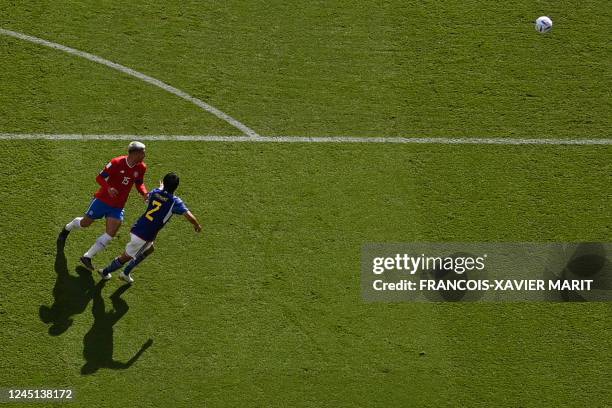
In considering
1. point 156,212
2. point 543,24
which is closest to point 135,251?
point 156,212

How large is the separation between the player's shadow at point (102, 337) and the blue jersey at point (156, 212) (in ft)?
3.34

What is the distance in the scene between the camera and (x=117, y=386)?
13445 mm

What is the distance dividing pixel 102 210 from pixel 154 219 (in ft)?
3.31

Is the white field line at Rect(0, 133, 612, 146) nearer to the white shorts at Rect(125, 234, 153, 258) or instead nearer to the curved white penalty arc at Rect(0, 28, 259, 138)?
the curved white penalty arc at Rect(0, 28, 259, 138)

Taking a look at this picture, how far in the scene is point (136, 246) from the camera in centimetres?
1416

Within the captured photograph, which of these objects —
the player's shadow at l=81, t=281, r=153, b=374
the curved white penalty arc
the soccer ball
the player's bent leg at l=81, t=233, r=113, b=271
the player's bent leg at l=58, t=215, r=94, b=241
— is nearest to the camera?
the player's shadow at l=81, t=281, r=153, b=374

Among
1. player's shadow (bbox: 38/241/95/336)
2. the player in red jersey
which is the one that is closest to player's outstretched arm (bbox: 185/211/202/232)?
the player in red jersey

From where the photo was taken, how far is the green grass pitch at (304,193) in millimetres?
13875

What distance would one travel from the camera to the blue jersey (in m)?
14.0

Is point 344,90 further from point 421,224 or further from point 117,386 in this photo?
point 117,386

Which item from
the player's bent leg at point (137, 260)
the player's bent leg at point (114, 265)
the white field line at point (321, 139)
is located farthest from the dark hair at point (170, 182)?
the white field line at point (321, 139)

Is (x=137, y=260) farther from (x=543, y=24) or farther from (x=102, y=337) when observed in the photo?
(x=543, y=24)

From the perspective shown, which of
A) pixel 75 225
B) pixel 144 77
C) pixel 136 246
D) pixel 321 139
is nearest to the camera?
pixel 136 246

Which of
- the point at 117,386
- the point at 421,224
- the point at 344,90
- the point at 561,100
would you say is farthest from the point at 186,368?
the point at 561,100
